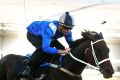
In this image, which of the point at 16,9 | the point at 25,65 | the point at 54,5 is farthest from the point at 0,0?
the point at 25,65

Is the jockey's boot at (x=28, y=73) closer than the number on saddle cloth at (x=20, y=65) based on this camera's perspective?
Yes

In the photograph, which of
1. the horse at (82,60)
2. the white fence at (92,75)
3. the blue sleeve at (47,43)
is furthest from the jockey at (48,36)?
the white fence at (92,75)

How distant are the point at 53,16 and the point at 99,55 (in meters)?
8.19

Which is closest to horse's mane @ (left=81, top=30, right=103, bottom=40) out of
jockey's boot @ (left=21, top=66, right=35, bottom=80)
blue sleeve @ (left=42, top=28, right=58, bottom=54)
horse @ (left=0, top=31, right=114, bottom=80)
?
horse @ (left=0, top=31, right=114, bottom=80)

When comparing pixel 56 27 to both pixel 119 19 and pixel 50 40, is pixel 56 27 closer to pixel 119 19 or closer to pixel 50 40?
pixel 50 40

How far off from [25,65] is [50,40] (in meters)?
0.56

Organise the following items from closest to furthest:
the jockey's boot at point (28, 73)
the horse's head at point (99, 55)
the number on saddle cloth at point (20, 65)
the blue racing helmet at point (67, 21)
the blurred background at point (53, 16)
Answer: the horse's head at point (99, 55)
the blue racing helmet at point (67, 21)
the jockey's boot at point (28, 73)
the number on saddle cloth at point (20, 65)
the blurred background at point (53, 16)

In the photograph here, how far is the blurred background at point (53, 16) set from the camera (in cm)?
1092

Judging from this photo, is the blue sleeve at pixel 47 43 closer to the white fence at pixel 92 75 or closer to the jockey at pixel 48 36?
the jockey at pixel 48 36

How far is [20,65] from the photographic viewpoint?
14.5 feet

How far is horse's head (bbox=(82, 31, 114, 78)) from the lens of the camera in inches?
141

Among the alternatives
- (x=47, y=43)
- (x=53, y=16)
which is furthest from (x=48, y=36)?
(x=53, y=16)

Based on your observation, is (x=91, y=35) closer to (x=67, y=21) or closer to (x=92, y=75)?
(x=67, y=21)

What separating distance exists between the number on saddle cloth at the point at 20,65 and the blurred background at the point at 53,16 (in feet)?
20.7
